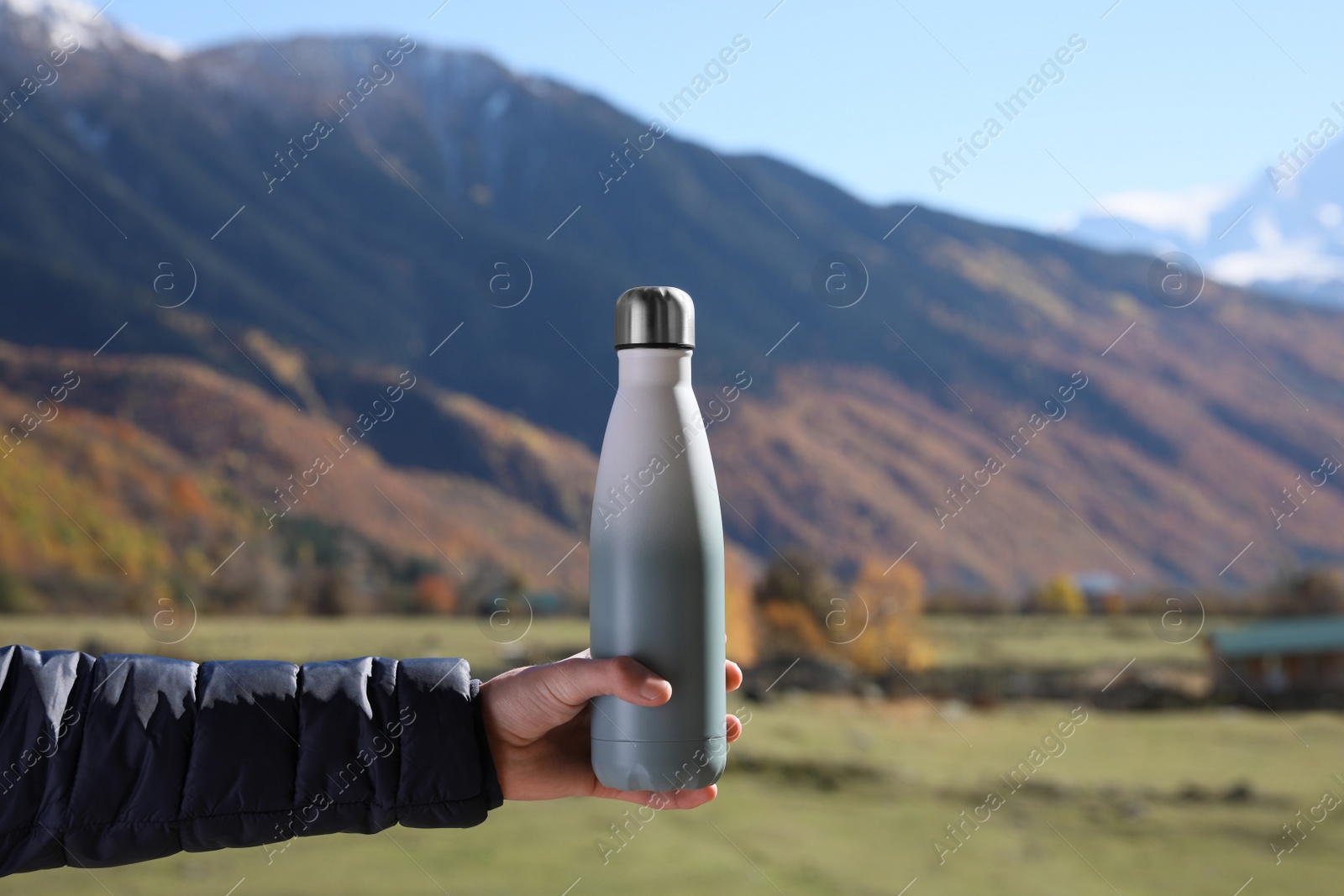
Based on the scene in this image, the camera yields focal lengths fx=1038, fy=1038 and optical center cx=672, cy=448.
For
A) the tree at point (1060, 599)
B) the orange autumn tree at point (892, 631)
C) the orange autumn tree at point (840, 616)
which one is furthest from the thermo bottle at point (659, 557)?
the tree at point (1060, 599)

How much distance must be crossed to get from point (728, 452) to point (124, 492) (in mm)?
25349

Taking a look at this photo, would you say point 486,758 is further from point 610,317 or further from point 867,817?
point 610,317

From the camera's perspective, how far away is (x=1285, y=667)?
2316cm

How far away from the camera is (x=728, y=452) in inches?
1873

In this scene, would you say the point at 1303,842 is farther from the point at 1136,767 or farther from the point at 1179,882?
the point at 1136,767

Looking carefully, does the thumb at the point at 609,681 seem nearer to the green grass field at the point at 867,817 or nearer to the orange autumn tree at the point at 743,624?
the green grass field at the point at 867,817

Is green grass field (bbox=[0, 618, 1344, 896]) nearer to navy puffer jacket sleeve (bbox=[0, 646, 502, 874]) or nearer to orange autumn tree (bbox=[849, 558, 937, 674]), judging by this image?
orange autumn tree (bbox=[849, 558, 937, 674])

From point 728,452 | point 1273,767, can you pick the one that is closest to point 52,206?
point 728,452

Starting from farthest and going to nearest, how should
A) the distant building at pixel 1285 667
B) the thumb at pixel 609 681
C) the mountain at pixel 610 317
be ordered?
the mountain at pixel 610 317
the distant building at pixel 1285 667
the thumb at pixel 609 681

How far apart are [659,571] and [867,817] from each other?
54.8ft

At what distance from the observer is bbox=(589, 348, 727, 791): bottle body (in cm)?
121

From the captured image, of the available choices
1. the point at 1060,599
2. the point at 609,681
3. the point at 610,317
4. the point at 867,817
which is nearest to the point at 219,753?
the point at 609,681

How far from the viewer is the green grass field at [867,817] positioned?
11969 millimetres

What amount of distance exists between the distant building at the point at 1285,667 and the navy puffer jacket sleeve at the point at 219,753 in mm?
25298
